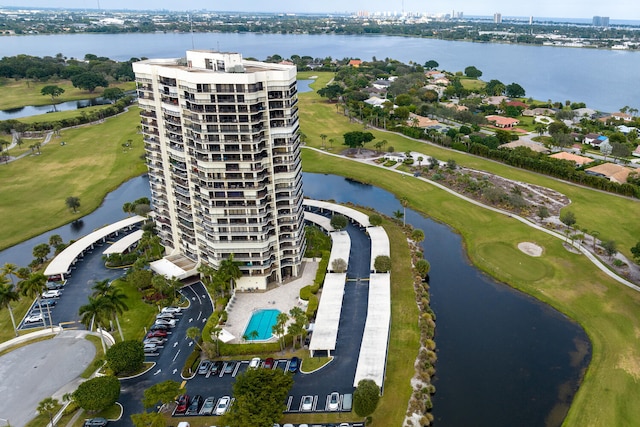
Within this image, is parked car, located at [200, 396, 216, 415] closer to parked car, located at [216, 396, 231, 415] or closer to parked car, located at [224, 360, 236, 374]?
parked car, located at [216, 396, 231, 415]

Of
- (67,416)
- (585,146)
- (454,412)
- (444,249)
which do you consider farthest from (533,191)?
(67,416)

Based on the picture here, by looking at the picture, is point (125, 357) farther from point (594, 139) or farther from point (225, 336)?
point (594, 139)

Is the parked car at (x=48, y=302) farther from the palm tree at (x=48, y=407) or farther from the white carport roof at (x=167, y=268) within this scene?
the palm tree at (x=48, y=407)

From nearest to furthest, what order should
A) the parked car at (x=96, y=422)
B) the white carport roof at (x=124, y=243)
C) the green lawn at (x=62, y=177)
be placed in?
the parked car at (x=96, y=422) → the white carport roof at (x=124, y=243) → the green lawn at (x=62, y=177)

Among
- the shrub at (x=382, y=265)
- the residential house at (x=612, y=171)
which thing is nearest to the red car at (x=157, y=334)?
the shrub at (x=382, y=265)

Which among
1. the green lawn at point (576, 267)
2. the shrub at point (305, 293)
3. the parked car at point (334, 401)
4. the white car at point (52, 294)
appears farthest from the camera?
the white car at point (52, 294)

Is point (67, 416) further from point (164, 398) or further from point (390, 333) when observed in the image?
point (390, 333)

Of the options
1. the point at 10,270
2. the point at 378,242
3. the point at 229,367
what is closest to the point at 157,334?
the point at 229,367
